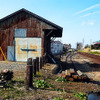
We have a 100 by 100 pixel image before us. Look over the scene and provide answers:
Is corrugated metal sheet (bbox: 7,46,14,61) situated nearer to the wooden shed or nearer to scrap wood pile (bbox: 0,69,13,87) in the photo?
the wooden shed

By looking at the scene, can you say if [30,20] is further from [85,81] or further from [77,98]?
[77,98]

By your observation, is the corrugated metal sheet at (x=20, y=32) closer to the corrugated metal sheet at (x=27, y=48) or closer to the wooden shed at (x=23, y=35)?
the wooden shed at (x=23, y=35)

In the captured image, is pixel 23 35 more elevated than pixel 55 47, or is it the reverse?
pixel 23 35

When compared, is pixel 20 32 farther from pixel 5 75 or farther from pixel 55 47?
pixel 55 47

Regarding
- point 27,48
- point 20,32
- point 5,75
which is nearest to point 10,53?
point 27,48

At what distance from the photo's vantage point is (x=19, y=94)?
448 centimetres

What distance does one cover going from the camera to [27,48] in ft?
47.6

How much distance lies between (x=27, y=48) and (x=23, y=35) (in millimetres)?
1567

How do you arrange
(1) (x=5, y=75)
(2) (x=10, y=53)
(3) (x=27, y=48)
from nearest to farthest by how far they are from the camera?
(1) (x=5, y=75) → (3) (x=27, y=48) → (2) (x=10, y=53)

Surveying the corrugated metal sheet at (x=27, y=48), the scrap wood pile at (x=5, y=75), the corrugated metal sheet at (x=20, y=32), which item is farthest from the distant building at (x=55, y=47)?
the scrap wood pile at (x=5, y=75)

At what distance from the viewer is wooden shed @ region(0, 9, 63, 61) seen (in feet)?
46.6

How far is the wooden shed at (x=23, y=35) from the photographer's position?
46.6 feet

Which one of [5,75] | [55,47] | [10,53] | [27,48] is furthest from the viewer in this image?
[55,47]

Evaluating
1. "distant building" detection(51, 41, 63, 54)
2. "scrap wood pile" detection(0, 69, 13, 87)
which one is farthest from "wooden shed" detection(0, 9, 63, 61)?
"distant building" detection(51, 41, 63, 54)
